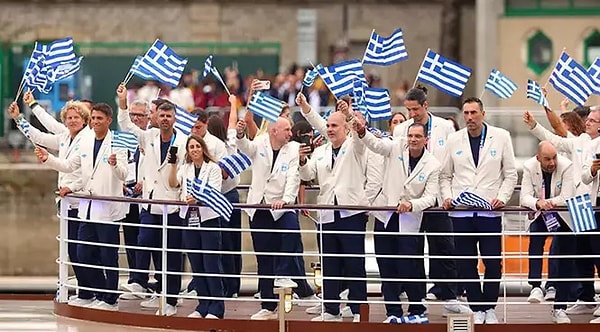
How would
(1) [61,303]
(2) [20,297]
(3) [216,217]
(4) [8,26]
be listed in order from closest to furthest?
(3) [216,217] < (1) [61,303] < (2) [20,297] < (4) [8,26]

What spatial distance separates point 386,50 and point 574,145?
7.04 ft

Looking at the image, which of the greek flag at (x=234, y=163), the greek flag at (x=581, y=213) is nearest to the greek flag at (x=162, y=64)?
the greek flag at (x=234, y=163)

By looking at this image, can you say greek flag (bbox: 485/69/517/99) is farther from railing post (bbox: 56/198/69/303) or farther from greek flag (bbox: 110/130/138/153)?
railing post (bbox: 56/198/69/303)

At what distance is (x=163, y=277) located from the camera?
17.9m

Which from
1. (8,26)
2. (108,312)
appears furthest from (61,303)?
(8,26)

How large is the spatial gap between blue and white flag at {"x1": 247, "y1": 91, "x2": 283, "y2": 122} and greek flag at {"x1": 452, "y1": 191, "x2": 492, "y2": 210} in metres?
2.21

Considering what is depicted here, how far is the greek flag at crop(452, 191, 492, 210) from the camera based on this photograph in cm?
1700

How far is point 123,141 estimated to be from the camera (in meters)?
18.6

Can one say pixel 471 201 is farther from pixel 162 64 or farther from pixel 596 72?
pixel 162 64

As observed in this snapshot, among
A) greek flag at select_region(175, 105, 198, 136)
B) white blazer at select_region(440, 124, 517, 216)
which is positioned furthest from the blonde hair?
white blazer at select_region(440, 124, 517, 216)

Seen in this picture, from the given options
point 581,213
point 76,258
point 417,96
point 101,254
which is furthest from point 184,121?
point 581,213

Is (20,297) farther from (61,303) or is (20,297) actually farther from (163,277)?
(163,277)

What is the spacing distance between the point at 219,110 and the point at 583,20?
12212 mm

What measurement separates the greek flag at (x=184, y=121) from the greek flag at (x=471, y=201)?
10.0 feet
